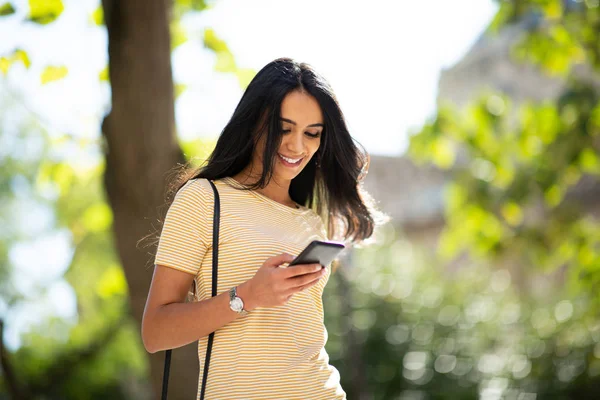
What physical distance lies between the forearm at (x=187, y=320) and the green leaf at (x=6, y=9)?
2.36 m

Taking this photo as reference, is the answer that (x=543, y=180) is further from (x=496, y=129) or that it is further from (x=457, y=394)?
(x=457, y=394)

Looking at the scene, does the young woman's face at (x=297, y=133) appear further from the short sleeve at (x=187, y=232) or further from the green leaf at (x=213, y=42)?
the green leaf at (x=213, y=42)

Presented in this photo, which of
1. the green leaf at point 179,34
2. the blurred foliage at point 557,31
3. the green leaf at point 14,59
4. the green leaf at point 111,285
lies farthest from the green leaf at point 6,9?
the blurred foliage at point 557,31

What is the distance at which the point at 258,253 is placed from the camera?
2.37 meters

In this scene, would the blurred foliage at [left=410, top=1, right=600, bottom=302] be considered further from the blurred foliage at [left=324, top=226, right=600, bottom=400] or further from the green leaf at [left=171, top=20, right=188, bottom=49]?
the green leaf at [left=171, top=20, right=188, bottom=49]

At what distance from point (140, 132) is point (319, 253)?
8.07 feet

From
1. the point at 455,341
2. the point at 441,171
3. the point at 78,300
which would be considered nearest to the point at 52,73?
the point at 455,341

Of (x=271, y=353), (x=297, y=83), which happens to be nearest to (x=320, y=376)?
(x=271, y=353)

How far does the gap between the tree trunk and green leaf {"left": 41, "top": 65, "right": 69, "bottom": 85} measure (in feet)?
0.92

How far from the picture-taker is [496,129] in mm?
6555

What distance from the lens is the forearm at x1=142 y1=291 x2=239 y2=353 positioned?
85.6 inches

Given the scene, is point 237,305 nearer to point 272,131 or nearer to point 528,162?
point 272,131

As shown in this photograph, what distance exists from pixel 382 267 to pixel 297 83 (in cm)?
761

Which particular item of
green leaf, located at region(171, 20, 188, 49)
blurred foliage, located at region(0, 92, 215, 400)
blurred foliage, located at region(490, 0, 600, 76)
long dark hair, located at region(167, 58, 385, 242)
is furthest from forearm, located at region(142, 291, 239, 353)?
blurred foliage, located at region(490, 0, 600, 76)
